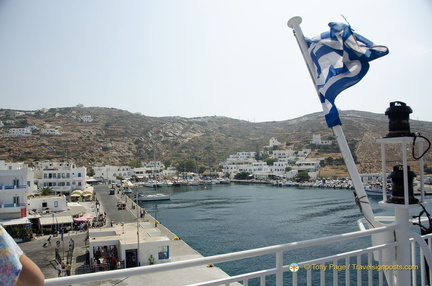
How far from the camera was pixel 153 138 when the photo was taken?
12256 centimetres

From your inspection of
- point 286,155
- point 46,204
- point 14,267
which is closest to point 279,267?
point 14,267

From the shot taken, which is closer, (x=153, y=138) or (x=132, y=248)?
(x=132, y=248)

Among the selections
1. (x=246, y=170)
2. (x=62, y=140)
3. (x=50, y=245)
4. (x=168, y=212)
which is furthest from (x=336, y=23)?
(x=62, y=140)

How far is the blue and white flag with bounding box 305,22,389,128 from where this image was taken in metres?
3.45

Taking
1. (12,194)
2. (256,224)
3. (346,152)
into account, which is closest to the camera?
(346,152)

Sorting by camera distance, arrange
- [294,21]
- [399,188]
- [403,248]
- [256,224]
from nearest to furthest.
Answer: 1. [403,248]
2. [399,188]
3. [294,21]
4. [256,224]

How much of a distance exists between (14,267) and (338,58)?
3.39 m

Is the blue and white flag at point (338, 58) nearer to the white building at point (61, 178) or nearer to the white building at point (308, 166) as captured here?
the white building at point (61, 178)

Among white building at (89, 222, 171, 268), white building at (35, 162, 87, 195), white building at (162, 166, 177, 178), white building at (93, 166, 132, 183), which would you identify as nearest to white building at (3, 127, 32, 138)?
white building at (93, 166, 132, 183)

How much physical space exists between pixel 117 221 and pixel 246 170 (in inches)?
2572

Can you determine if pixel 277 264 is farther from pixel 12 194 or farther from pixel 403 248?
pixel 12 194

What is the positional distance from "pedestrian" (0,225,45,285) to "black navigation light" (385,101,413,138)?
2595 millimetres

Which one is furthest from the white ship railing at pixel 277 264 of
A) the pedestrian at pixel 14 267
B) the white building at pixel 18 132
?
the white building at pixel 18 132

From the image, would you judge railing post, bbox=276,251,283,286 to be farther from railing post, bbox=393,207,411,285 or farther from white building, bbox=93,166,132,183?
white building, bbox=93,166,132,183
